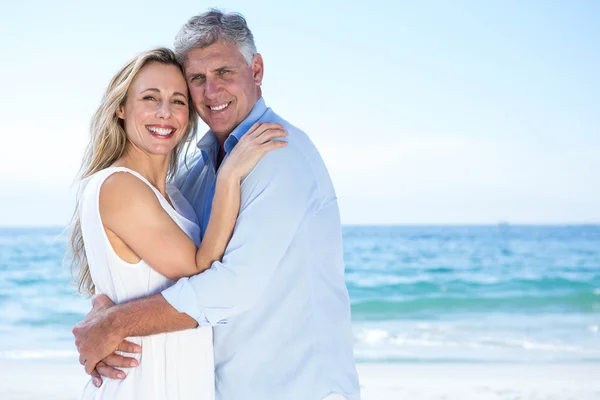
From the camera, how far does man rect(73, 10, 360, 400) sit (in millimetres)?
2242

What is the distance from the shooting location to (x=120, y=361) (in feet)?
7.59

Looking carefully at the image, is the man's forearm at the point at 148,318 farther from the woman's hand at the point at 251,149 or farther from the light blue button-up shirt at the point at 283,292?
the woman's hand at the point at 251,149

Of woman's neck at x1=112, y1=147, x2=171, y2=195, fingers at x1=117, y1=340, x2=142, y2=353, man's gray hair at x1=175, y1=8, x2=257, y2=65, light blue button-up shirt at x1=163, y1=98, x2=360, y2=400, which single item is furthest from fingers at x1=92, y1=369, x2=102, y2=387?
man's gray hair at x1=175, y1=8, x2=257, y2=65

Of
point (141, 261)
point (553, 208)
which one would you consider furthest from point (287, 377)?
point (553, 208)

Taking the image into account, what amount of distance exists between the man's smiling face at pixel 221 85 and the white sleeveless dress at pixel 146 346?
445 mm

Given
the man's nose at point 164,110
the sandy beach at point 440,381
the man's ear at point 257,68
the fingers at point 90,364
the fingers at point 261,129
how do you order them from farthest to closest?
the sandy beach at point 440,381 → the man's ear at point 257,68 → the man's nose at point 164,110 → the fingers at point 261,129 → the fingers at point 90,364

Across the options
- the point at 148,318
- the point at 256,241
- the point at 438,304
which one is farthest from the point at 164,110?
the point at 438,304

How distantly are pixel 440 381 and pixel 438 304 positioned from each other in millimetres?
6613

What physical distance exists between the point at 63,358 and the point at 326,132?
46.6ft

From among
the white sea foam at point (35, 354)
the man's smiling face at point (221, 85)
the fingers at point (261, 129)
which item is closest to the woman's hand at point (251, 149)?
the fingers at point (261, 129)

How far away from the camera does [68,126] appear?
21.1m

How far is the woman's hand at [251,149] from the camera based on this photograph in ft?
7.73

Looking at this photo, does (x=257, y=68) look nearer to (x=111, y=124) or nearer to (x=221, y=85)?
(x=221, y=85)

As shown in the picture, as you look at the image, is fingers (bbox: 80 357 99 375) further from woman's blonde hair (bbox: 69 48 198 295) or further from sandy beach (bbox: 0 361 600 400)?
sandy beach (bbox: 0 361 600 400)
